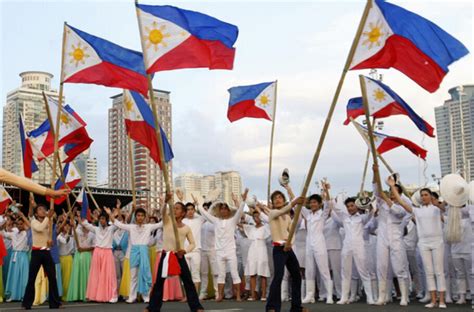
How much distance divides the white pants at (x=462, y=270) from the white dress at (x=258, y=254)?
12.9 ft

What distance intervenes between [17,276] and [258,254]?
6008 millimetres

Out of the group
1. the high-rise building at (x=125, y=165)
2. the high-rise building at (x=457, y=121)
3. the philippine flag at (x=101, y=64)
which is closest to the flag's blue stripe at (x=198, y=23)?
the philippine flag at (x=101, y=64)

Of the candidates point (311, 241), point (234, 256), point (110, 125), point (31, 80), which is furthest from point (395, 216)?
point (110, 125)

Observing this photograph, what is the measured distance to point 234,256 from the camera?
13820 mm

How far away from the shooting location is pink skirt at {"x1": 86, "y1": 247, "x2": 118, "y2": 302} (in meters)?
14.4

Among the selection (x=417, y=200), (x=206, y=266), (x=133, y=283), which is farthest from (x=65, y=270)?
(x=417, y=200)

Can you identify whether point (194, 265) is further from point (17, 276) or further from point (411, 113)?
point (411, 113)

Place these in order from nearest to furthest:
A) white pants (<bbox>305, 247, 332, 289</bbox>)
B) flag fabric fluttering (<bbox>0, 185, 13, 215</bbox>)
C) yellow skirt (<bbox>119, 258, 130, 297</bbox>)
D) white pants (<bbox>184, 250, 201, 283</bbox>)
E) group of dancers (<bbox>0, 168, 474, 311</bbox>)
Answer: group of dancers (<bbox>0, 168, 474, 311</bbox>) < white pants (<bbox>305, 247, 332, 289</bbox>) < white pants (<bbox>184, 250, 201, 283</bbox>) < yellow skirt (<bbox>119, 258, 130, 297</bbox>) < flag fabric fluttering (<bbox>0, 185, 13, 215</bbox>)

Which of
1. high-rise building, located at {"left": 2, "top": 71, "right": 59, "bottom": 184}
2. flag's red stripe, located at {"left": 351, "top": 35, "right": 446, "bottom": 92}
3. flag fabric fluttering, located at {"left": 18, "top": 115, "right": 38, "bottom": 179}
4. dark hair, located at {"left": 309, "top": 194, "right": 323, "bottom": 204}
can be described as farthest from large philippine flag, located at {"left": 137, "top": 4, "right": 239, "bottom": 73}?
high-rise building, located at {"left": 2, "top": 71, "right": 59, "bottom": 184}

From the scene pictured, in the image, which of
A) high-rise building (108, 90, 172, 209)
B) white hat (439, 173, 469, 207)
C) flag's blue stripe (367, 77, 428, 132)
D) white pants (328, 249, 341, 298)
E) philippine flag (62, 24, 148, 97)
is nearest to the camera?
white hat (439, 173, 469, 207)

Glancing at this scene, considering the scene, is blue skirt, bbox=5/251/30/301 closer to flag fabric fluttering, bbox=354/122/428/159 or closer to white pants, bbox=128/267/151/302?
white pants, bbox=128/267/151/302

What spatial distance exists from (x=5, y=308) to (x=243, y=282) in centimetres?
530

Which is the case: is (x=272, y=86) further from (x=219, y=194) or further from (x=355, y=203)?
(x=355, y=203)

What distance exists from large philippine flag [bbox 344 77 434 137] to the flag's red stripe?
8.49ft
